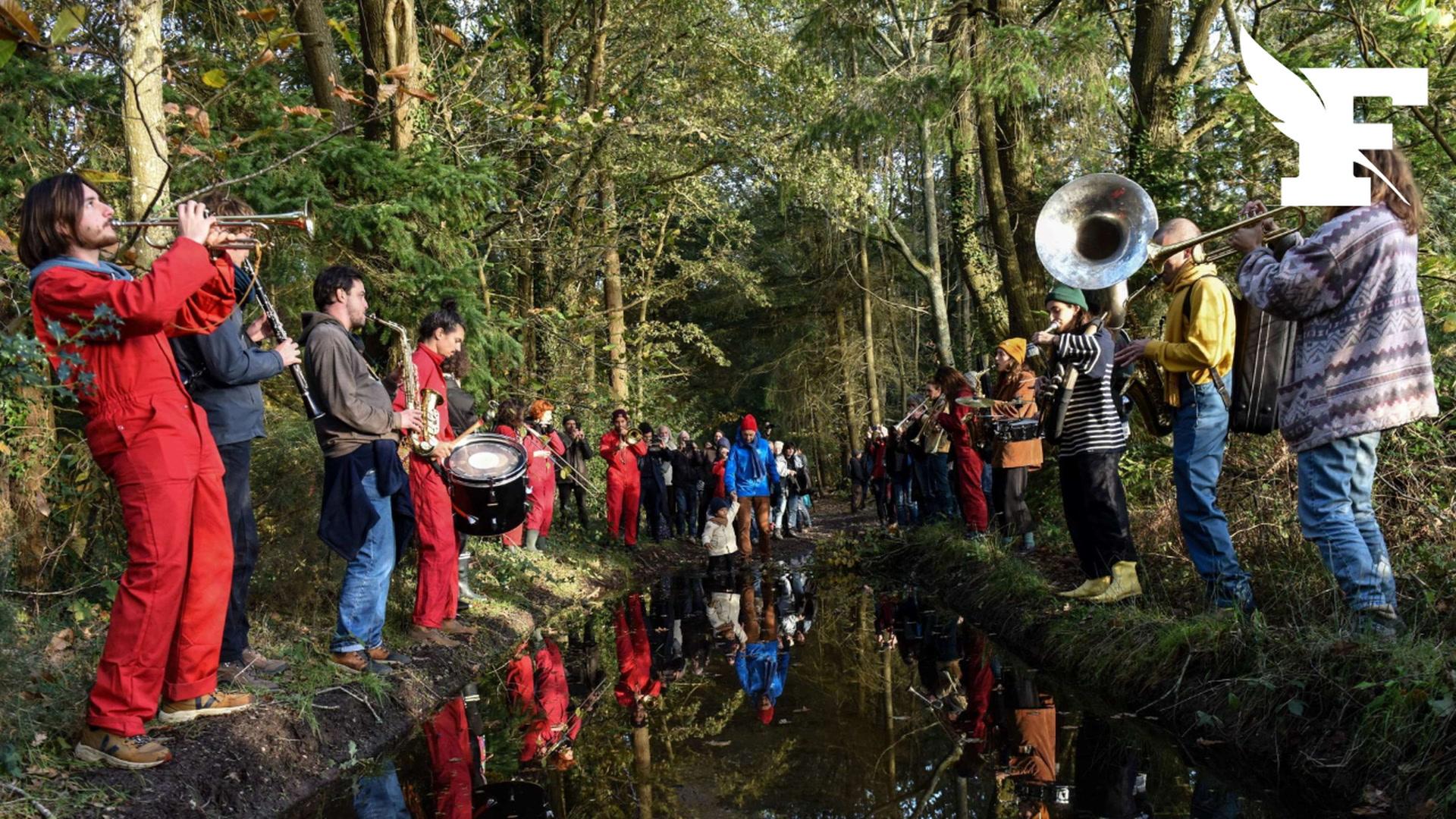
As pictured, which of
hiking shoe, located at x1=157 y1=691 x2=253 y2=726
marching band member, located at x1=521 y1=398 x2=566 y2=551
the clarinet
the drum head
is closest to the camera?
hiking shoe, located at x1=157 y1=691 x2=253 y2=726

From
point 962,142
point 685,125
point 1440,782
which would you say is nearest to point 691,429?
point 685,125

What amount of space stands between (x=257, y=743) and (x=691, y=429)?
25.7 metres

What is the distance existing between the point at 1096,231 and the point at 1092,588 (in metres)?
2.08

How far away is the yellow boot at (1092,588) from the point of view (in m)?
6.26

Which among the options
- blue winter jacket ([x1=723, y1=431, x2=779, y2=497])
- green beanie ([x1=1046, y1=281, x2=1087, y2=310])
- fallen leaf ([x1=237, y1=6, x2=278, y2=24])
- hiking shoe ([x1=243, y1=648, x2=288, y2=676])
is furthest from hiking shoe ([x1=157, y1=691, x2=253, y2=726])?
blue winter jacket ([x1=723, y1=431, x2=779, y2=497])

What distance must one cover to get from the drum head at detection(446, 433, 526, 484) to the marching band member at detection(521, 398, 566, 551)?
4491 mm

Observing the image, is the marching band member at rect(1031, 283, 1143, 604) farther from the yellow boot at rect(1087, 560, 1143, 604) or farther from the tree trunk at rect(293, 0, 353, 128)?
the tree trunk at rect(293, 0, 353, 128)

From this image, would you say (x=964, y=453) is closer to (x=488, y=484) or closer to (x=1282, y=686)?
(x=488, y=484)

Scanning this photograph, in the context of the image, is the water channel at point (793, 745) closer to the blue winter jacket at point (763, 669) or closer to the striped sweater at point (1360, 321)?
the blue winter jacket at point (763, 669)

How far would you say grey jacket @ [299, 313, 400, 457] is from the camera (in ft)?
18.3

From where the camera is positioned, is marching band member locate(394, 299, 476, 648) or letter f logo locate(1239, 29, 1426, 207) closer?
letter f logo locate(1239, 29, 1426, 207)

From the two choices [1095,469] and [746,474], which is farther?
[746,474]

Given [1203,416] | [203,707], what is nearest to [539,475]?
[203,707]

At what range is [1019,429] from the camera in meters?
7.66
